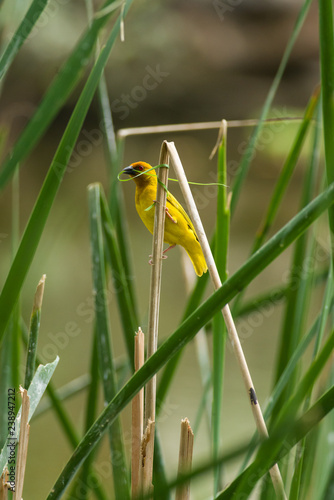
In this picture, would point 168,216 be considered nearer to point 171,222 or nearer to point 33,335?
point 171,222

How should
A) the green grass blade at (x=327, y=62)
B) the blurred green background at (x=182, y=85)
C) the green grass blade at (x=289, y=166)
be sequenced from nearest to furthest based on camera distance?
the green grass blade at (x=327, y=62) < the green grass blade at (x=289, y=166) < the blurred green background at (x=182, y=85)

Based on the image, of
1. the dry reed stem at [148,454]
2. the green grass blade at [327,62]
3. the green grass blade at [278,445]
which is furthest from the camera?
the dry reed stem at [148,454]

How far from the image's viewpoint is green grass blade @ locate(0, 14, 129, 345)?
0.38 meters

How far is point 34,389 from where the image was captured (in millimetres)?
443

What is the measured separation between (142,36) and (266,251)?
4.56 m

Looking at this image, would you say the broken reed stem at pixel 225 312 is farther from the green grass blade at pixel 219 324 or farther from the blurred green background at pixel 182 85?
the blurred green background at pixel 182 85

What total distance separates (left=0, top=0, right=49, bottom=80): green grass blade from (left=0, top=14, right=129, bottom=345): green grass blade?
0.06 m

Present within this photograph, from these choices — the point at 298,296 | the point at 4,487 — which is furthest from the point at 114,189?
the point at 4,487

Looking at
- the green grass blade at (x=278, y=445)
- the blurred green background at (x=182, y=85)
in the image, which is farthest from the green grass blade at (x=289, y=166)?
the blurred green background at (x=182, y=85)

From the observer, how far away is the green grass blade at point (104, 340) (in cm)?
53

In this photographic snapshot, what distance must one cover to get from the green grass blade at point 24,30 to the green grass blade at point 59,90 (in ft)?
0.11

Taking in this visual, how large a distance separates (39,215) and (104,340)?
0.19 meters

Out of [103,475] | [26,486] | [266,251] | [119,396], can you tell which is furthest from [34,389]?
[26,486]

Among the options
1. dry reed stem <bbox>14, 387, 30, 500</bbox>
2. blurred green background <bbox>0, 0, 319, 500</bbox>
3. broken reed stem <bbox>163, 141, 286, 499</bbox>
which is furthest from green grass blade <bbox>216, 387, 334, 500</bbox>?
blurred green background <bbox>0, 0, 319, 500</bbox>
